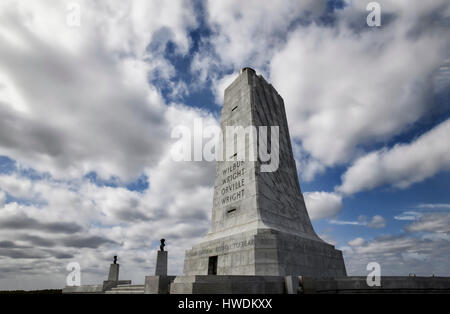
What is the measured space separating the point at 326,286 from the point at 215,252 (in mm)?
6183

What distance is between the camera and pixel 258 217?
45.7ft

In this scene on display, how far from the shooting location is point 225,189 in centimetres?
1744

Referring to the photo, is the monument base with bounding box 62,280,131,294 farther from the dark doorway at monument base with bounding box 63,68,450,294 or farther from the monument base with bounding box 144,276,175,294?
the monument base with bounding box 144,276,175,294

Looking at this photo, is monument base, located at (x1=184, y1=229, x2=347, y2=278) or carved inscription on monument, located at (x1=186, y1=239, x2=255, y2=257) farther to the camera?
carved inscription on monument, located at (x1=186, y1=239, x2=255, y2=257)

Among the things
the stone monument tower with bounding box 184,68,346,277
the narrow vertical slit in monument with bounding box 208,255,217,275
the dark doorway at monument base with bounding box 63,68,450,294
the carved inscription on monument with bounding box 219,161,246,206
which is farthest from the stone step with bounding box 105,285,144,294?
the carved inscription on monument with bounding box 219,161,246,206

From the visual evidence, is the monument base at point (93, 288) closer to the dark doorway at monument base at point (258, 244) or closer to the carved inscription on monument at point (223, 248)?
the dark doorway at monument base at point (258, 244)

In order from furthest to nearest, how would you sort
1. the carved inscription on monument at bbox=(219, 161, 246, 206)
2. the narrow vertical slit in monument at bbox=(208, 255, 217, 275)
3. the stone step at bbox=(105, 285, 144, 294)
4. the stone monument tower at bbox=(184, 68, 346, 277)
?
1. the carved inscription on monument at bbox=(219, 161, 246, 206)
2. the narrow vertical slit in monument at bbox=(208, 255, 217, 275)
3. the stone step at bbox=(105, 285, 144, 294)
4. the stone monument tower at bbox=(184, 68, 346, 277)

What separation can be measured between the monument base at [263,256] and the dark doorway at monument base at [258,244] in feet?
0.13

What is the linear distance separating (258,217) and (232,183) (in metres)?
3.57

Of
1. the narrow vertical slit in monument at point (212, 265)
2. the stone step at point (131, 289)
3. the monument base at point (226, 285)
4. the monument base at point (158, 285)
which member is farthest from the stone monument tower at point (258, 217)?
the monument base at point (158, 285)

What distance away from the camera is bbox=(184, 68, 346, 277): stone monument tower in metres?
12.6

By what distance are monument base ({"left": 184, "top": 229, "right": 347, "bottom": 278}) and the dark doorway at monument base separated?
0.13ft
